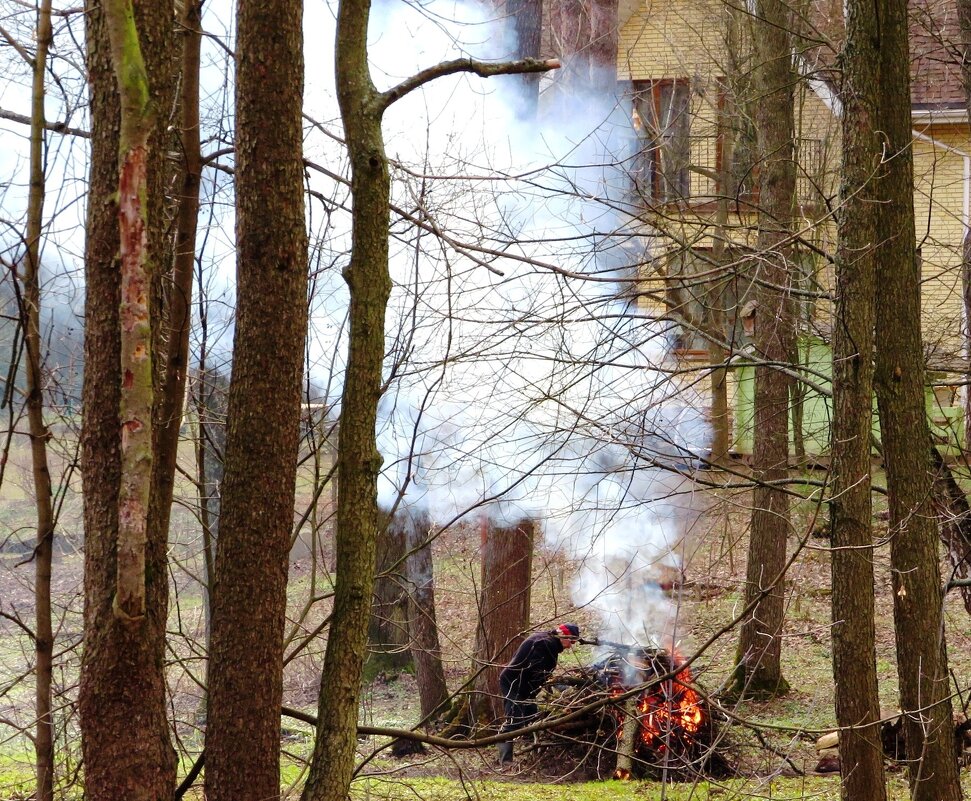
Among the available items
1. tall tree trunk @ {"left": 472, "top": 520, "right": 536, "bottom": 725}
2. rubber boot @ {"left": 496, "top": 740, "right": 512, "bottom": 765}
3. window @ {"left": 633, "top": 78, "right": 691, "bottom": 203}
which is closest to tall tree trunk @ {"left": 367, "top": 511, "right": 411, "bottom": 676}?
tall tree trunk @ {"left": 472, "top": 520, "right": 536, "bottom": 725}

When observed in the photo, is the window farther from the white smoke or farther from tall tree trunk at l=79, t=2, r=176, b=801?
tall tree trunk at l=79, t=2, r=176, b=801

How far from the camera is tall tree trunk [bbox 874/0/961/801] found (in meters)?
6.66

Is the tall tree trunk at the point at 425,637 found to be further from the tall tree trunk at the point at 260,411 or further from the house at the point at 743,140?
the tall tree trunk at the point at 260,411

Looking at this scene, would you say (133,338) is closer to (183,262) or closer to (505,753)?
(183,262)

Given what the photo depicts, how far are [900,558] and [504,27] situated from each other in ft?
26.9

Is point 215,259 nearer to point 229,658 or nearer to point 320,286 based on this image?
point 320,286

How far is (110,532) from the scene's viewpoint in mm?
3193

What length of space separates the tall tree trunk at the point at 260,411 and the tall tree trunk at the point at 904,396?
450 centimetres

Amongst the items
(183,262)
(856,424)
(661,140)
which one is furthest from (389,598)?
(183,262)

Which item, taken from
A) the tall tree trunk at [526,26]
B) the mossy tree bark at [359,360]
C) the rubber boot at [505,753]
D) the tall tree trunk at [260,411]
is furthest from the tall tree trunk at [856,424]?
the tall tree trunk at [526,26]

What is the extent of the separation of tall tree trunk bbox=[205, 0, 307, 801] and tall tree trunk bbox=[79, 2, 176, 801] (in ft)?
1.27

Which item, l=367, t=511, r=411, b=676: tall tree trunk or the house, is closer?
the house

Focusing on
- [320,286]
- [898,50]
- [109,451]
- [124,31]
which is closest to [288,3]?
[124,31]

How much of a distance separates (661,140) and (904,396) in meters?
2.58
